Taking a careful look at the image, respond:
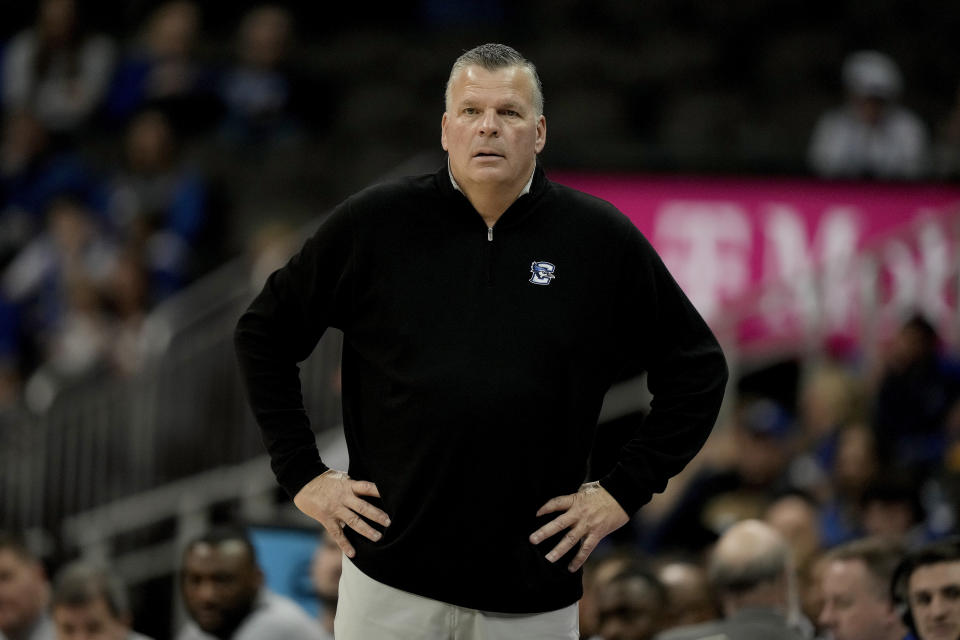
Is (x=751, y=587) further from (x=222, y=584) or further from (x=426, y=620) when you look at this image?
(x=426, y=620)

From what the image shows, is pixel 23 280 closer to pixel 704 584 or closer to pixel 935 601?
pixel 704 584

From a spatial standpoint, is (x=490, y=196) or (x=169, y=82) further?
(x=169, y=82)

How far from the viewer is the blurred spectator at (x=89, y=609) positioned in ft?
19.8

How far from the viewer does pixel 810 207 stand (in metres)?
9.82

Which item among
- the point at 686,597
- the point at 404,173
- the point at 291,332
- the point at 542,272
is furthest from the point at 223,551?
the point at 404,173

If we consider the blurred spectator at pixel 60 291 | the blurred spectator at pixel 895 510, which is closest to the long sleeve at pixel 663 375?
the blurred spectator at pixel 895 510

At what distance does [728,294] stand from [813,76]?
8.62ft

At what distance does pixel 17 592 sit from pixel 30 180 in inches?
242

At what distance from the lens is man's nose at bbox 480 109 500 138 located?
11.5ft

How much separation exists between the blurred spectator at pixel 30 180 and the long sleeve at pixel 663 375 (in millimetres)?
8950

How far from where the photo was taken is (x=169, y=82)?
12156 mm

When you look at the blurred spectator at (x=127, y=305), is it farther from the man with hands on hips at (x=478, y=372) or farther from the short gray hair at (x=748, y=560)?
the man with hands on hips at (x=478, y=372)

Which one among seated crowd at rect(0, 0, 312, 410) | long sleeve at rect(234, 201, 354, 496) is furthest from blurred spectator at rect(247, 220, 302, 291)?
long sleeve at rect(234, 201, 354, 496)

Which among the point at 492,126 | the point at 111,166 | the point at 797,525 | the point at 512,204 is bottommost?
the point at 797,525
